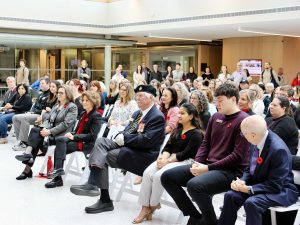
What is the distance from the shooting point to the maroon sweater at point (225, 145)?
A: 416 cm

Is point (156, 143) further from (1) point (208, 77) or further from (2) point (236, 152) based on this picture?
(1) point (208, 77)

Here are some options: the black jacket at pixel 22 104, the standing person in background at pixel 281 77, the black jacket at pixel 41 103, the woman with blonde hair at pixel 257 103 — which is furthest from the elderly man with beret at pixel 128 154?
the standing person in background at pixel 281 77

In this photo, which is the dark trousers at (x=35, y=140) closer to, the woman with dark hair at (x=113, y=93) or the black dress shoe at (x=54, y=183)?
the black dress shoe at (x=54, y=183)

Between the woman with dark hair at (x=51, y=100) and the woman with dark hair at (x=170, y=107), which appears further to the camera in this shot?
the woman with dark hair at (x=51, y=100)

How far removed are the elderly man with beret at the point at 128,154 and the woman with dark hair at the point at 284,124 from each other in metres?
1.25

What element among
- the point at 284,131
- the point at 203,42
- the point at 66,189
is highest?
the point at 203,42

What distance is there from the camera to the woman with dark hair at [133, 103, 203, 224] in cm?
472

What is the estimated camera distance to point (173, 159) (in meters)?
4.80

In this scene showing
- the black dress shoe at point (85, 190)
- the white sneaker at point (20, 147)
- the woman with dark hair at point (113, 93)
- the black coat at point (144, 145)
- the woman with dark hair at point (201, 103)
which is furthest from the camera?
the woman with dark hair at point (113, 93)

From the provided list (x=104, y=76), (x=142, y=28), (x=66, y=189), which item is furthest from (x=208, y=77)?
(x=66, y=189)

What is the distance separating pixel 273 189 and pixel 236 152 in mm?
587

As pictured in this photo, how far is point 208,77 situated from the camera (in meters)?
18.9

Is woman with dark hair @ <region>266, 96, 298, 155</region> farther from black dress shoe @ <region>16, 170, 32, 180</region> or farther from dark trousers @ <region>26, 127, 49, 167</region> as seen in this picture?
black dress shoe @ <region>16, 170, 32, 180</region>

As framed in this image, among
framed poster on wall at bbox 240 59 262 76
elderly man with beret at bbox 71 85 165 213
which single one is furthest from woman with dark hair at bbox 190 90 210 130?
framed poster on wall at bbox 240 59 262 76
